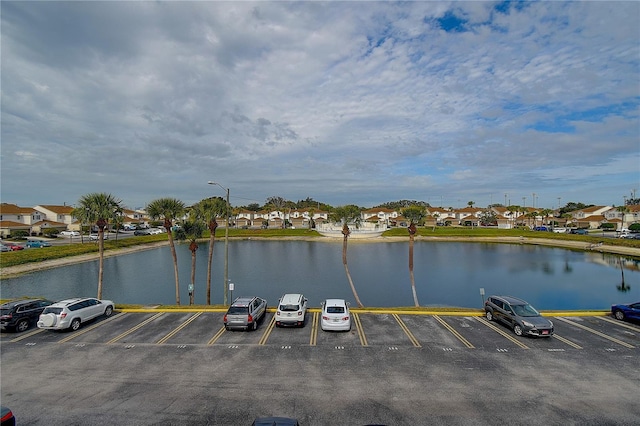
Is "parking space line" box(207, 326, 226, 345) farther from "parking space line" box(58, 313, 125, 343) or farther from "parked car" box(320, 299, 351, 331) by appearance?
"parking space line" box(58, 313, 125, 343)

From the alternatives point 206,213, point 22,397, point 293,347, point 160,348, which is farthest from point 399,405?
point 206,213

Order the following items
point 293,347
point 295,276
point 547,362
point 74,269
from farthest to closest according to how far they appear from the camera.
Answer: point 74,269 → point 295,276 → point 293,347 → point 547,362

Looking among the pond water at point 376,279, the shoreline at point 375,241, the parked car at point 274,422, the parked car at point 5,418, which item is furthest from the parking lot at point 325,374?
the shoreline at point 375,241

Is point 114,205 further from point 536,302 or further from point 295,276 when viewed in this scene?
point 536,302

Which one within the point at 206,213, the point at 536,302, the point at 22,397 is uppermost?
the point at 206,213

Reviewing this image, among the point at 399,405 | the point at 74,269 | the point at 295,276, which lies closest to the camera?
the point at 399,405
